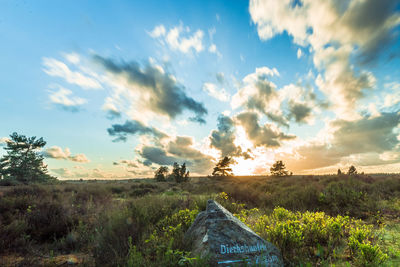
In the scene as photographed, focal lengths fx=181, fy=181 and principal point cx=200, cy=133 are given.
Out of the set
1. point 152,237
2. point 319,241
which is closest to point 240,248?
point 152,237

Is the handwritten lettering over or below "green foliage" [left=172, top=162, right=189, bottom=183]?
below

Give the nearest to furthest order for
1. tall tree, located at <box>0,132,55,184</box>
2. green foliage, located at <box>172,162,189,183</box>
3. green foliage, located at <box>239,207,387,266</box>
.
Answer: green foliage, located at <box>239,207,387,266</box> → tall tree, located at <box>0,132,55,184</box> → green foliage, located at <box>172,162,189,183</box>

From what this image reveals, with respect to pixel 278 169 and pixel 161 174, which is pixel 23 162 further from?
pixel 278 169

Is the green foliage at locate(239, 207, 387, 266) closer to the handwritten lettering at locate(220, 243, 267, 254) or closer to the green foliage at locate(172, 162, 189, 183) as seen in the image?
the handwritten lettering at locate(220, 243, 267, 254)

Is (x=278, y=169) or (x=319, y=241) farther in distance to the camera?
(x=278, y=169)

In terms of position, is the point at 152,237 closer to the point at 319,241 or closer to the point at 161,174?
the point at 319,241

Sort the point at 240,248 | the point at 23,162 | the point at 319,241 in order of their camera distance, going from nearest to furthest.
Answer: the point at 240,248 < the point at 319,241 < the point at 23,162

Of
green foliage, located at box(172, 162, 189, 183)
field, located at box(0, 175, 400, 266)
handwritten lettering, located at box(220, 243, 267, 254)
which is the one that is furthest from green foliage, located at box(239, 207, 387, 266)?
green foliage, located at box(172, 162, 189, 183)

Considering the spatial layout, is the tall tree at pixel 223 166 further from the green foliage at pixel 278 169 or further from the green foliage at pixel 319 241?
the green foliage at pixel 319 241

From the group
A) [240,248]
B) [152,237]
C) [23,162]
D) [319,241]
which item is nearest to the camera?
[240,248]

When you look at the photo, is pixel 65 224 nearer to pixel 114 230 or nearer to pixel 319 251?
pixel 114 230

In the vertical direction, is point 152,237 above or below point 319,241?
above

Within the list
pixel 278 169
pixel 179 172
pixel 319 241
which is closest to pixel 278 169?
pixel 278 169

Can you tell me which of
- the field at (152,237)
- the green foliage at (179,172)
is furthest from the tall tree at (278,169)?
the field at (152,237)
